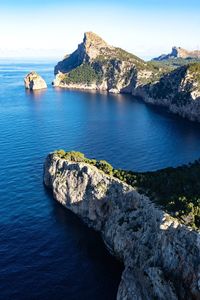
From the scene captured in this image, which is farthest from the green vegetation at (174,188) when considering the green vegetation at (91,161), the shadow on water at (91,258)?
the shadow on water at (91,258)

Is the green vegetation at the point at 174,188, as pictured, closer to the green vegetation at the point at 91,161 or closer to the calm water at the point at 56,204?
the green vegetation at the point at 91,161

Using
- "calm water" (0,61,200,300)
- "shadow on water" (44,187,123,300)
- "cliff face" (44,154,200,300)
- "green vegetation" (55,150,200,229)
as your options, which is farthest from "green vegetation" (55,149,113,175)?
"shadow on water" (44,187,123,300)

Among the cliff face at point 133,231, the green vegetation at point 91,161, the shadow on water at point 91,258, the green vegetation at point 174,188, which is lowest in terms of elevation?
the shadow on water at point 91,258

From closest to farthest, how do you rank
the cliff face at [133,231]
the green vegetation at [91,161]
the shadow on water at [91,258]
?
the cliff face at [133,231], the shadow on water at [91,258], the green vegetation at [91,161]

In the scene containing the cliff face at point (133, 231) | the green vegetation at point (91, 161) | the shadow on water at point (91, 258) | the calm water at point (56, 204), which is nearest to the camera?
the cliff face at point (133, 231)

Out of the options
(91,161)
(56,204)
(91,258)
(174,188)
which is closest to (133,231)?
(91,258)

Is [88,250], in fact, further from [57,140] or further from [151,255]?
[57,140]
